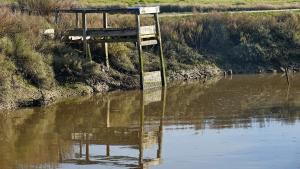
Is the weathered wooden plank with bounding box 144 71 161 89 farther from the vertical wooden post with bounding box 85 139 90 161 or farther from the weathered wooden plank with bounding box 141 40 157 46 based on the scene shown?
the vertical wooden post with bounding box 85 139 90 161

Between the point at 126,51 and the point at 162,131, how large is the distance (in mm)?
11796

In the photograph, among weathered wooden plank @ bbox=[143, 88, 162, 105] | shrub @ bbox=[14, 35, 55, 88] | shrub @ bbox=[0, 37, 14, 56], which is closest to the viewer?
shrub @ bbox=[0, 37, 14, 56]

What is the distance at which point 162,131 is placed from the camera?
23.7 meters

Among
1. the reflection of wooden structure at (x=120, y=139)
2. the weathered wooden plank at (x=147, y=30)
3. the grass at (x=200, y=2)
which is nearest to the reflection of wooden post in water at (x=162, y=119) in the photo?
the reflection of wooden structure at (x=120, y=139)

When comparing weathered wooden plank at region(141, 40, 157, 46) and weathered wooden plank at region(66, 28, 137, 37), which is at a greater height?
→ weathered wooden plank at region(66, 28, 137, 37)

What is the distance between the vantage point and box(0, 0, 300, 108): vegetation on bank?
2952cm

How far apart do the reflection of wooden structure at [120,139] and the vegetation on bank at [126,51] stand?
5.25 m

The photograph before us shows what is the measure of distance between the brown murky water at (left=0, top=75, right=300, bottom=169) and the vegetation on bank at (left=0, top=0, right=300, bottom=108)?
1.45 m

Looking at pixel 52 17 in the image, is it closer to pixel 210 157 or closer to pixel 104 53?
pixel 104 53

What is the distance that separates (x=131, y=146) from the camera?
21.5 meters

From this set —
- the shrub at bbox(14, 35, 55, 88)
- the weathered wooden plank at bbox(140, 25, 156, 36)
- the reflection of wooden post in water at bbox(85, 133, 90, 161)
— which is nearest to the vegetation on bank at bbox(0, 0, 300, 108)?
the shrub at bbox(14, 35, 55, 88)

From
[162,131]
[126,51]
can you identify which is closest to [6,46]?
[126,51]

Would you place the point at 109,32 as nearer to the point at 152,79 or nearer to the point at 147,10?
the point at 147,10

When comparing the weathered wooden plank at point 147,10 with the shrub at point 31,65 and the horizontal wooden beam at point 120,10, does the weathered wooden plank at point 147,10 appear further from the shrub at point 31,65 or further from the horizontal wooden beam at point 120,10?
the shrub at point 31,65
